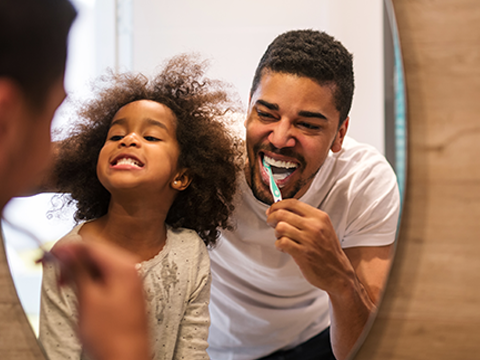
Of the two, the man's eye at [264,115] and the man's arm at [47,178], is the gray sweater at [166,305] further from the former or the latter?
the man's eye at [264,115]

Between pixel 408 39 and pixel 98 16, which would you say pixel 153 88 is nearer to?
pixel 98 16

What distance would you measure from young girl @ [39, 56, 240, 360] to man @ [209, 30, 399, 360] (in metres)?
0.04

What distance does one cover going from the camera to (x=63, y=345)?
46 centimetres

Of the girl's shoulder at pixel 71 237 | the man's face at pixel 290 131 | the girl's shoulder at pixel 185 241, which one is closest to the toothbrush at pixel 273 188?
the man's face at pixel 290 131

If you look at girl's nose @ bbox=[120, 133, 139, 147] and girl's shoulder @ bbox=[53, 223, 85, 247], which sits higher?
girl's nose @ bbox=[120, 133, 139, 147]

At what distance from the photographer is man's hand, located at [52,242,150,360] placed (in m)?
0.45

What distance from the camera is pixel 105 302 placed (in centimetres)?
46

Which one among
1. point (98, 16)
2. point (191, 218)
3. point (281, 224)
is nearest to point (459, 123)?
point (281, 224)

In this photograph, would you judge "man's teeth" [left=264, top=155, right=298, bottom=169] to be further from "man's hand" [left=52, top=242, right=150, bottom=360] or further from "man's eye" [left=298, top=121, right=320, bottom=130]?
"man's hand" [left=52, top=242, right=150, bottom=360]

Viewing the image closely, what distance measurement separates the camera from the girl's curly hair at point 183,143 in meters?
0.47

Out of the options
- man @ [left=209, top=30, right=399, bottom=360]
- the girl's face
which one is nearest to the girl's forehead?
the girl's face

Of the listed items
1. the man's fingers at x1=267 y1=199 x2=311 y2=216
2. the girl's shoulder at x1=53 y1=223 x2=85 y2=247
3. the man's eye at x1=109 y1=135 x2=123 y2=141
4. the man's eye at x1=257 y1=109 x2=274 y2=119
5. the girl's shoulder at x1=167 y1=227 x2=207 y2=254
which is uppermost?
the man's eye at x1=257 y1=109 x2=274 y2=119

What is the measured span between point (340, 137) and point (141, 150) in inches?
9.3

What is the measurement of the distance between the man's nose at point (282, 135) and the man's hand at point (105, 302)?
0.23m
